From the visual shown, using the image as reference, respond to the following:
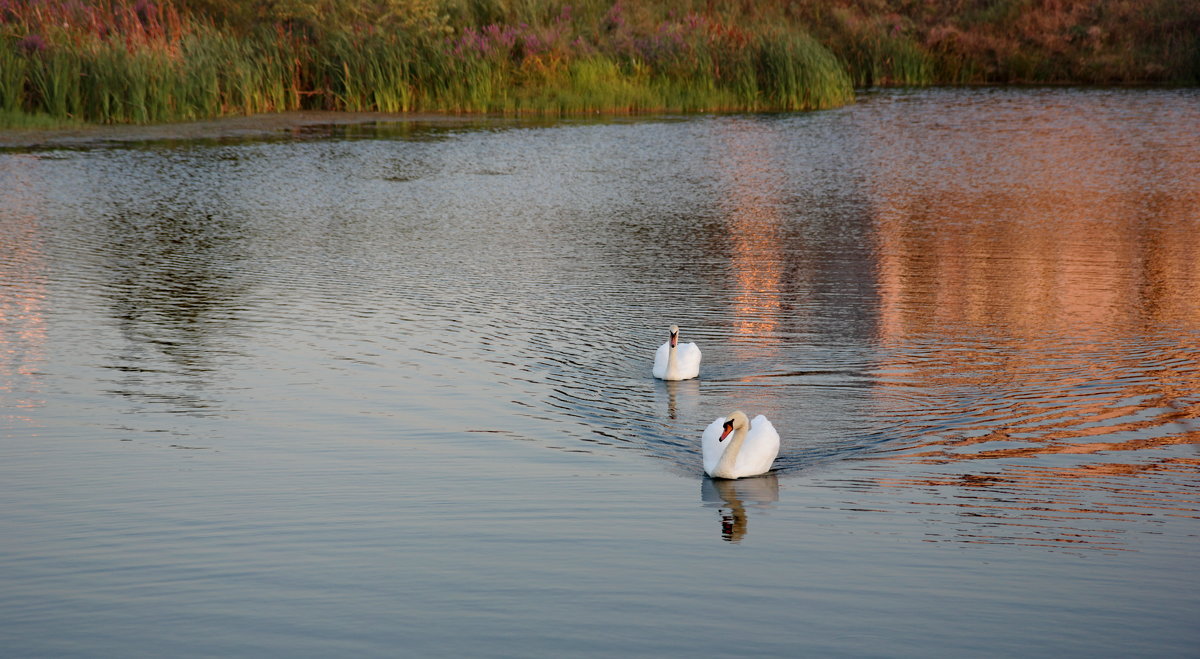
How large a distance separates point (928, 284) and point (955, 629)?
7314 millimetres

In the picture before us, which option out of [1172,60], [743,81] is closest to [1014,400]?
[743,81]

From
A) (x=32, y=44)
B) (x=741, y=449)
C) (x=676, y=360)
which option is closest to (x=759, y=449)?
(x=741, y=449)

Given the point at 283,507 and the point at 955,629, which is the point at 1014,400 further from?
the point at 283,507

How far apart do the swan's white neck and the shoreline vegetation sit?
20819mm

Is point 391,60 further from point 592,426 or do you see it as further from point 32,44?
point 592,426

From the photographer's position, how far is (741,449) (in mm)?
7004

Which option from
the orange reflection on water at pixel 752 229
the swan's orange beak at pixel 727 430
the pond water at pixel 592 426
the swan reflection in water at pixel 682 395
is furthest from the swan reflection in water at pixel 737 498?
the orange reflection on water at pixel 752 229

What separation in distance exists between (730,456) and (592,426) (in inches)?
48.3

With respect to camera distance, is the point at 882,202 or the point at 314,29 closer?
the point at 882,202

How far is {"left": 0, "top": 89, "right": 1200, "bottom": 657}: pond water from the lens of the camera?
5.39m

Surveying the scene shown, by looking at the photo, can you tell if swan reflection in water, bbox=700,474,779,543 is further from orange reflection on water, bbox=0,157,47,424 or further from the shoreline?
the shoreline

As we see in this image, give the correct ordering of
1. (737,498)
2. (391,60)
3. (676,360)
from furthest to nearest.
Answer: (391,60), (676,360), (737,498)

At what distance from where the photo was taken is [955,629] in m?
5.20

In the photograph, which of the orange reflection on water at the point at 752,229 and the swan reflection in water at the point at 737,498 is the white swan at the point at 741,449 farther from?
the orange reflection on water at the point at 752,229
